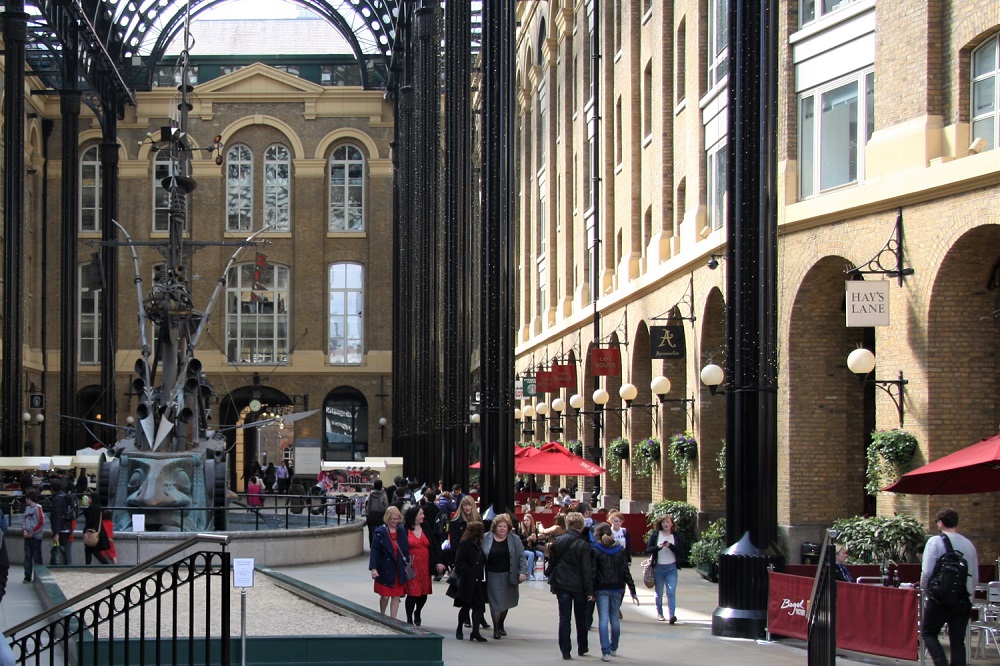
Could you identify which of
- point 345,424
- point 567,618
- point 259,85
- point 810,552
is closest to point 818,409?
point 810,552

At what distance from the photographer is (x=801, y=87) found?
22.4m

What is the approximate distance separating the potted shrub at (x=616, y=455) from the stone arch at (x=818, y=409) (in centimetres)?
1185

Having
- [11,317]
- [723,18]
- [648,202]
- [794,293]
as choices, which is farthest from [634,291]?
[11,317]

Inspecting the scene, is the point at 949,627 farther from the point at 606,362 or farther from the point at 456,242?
the point at 456,242

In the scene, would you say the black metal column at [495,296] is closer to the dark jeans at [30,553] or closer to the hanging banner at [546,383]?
the dark jeans at [30,553]

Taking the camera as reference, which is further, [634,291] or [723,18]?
[634,291]

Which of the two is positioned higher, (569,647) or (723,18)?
(723,18)

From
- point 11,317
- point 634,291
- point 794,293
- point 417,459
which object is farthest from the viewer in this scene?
point 417,459

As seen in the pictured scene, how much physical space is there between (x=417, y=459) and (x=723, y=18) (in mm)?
23886

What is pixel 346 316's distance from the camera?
216 feet

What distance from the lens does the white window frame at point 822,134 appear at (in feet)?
68.3

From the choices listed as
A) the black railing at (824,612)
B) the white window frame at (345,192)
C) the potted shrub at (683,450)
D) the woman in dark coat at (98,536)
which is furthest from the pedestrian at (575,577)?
the white window frame at (345,192)

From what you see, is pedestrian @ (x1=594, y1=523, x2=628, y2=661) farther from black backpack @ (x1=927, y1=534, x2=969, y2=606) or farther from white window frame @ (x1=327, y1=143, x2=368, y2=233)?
white window frame @ (x1=327, y1=143, x2=368, y2=233)

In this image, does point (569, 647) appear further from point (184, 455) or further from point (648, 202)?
point (648, 202)
